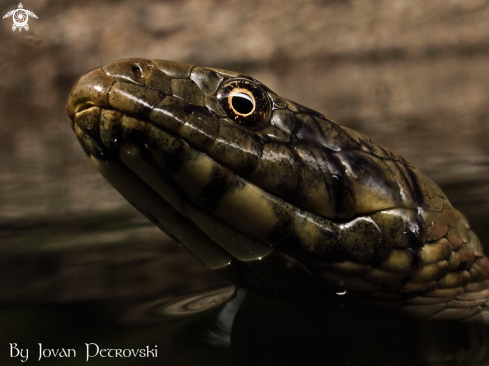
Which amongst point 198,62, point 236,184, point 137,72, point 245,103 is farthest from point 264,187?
point 198,62

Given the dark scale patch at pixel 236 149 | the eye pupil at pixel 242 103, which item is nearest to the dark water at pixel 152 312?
the dark scale patch at pixel 236 149

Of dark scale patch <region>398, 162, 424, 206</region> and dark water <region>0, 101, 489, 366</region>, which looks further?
dark scale patch <region>398, 162, 424, 206</region>

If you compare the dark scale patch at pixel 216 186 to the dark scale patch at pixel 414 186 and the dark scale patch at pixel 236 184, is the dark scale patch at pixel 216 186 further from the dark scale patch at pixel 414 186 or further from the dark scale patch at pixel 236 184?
the dark scale patch at pixel 414 186

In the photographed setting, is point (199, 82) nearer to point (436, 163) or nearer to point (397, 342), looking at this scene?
point (397, 342)

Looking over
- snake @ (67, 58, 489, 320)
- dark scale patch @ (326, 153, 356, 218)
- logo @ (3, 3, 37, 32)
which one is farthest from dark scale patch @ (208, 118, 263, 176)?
logo @ (3, 3, 37, 32)

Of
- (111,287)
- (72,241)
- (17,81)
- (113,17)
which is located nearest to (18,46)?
(17,81)

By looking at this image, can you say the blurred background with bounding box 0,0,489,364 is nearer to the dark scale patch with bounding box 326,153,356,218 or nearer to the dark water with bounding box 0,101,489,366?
the dark water with bounding box 0,101,489,366
